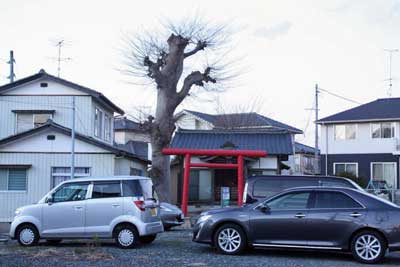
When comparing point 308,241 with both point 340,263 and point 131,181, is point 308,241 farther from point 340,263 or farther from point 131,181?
point 131,181

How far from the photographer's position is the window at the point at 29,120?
30.4m

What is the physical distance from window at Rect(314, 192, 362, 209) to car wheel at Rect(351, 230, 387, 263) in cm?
62

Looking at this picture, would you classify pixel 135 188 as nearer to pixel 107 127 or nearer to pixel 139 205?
pixel 139 205

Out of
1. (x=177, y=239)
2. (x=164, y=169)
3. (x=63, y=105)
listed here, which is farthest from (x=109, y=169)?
(x=177, y=239)

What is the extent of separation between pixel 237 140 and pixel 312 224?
2459 cm

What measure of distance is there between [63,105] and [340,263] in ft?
68.5

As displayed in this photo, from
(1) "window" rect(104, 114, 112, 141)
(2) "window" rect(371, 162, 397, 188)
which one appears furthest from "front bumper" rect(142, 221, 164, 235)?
(2) "window" rect(371, 162, 397, 188)

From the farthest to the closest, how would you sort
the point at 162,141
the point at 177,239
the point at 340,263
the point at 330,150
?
the point at 330,150 → the point at 162,141 → the point at 177,239 → the point at 340,263

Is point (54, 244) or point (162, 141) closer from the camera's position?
point (54, 244)

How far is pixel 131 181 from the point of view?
14.8 metres

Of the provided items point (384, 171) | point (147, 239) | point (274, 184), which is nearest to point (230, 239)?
point (147, 239)

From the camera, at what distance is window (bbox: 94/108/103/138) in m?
31.5

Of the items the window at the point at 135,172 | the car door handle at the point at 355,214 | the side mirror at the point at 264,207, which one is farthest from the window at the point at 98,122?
the car door handle at the point at 355,214

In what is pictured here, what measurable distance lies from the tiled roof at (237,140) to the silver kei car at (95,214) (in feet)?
70.2
